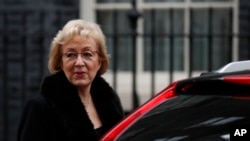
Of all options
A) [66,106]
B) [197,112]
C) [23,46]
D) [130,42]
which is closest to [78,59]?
[66,106]

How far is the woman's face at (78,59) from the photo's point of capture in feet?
12.5

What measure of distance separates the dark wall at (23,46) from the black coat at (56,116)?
13.6 ft

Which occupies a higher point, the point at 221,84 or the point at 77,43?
the point at 77,43

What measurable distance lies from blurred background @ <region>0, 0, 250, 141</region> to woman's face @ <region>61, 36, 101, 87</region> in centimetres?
371

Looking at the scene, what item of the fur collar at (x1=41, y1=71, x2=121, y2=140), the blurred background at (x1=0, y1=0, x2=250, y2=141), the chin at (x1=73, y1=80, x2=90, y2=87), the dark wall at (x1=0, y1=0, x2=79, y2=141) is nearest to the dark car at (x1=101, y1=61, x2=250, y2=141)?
the fur collar at (x1=41, y1=71, x2=121, y2=140)

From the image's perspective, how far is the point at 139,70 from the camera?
8273mm

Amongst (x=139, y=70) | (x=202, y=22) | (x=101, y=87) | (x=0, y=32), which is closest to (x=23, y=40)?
(x=0, y=32)

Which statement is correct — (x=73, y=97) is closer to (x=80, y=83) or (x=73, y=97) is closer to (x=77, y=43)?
(x=80, y=83)

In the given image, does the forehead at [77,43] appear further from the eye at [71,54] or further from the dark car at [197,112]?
the dark car at [197,112]

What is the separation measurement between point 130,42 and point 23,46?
3.88ft

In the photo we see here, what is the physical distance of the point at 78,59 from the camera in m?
3.80

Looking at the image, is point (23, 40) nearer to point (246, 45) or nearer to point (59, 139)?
point (246, 45)

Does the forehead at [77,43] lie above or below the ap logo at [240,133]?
above

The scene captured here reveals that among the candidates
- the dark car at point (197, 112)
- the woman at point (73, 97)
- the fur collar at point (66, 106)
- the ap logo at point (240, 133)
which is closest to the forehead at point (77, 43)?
the woman at point (73, 97)
